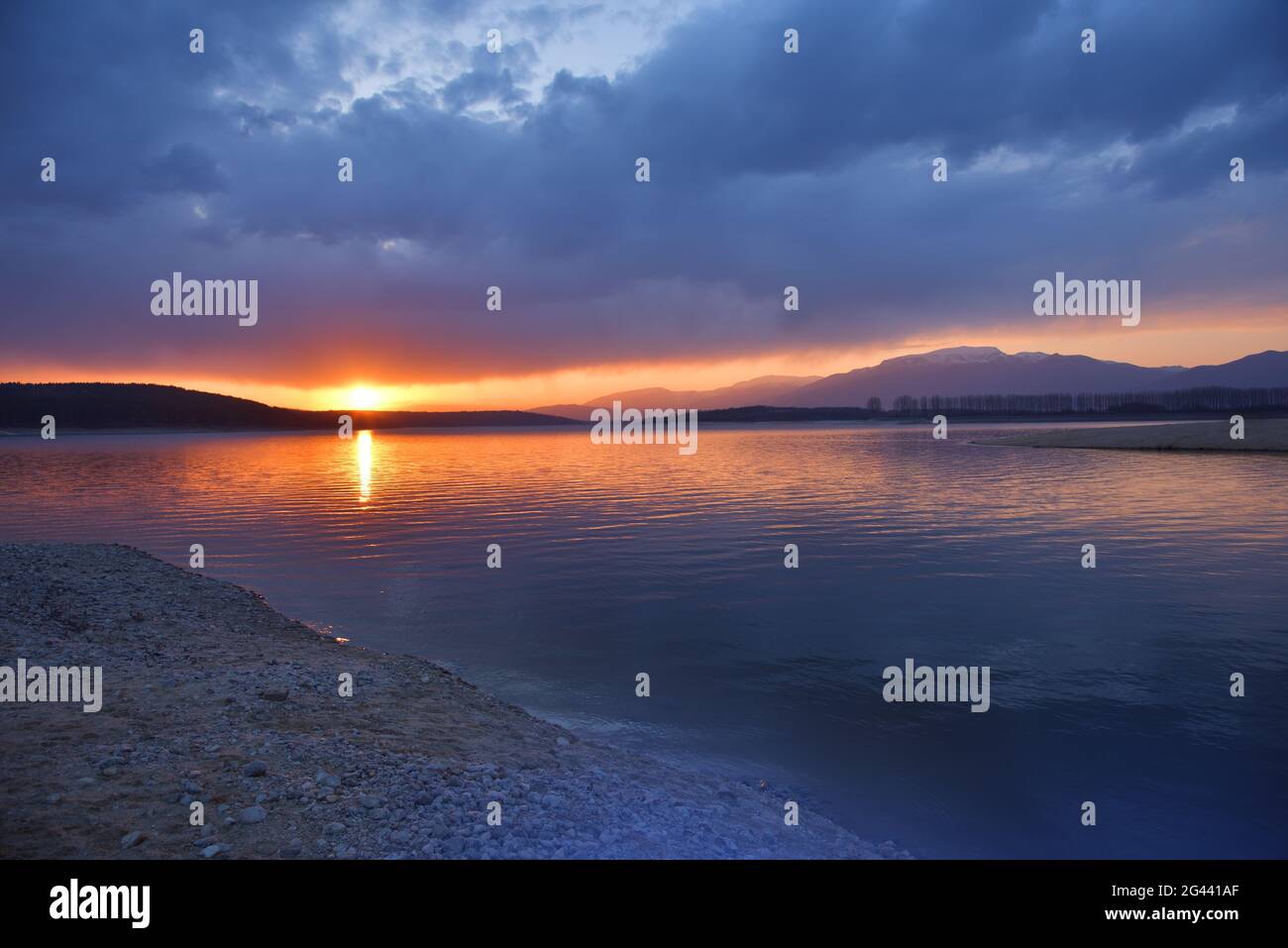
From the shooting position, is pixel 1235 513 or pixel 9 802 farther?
pixel 1235 513

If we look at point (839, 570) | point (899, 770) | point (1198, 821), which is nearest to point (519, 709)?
point (899, 770)

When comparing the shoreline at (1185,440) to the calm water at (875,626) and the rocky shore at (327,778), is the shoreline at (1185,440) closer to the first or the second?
the calm water at (875,626)

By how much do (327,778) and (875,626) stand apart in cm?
1281

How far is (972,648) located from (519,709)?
9593 mm

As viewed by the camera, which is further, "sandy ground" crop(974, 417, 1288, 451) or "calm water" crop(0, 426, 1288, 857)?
"sandy ground" crop(974, 417, 1288, 451)

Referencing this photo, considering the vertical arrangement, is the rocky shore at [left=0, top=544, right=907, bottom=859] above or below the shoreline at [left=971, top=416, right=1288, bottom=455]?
below

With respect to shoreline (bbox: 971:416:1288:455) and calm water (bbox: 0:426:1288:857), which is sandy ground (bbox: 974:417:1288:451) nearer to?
shoreline (bbox: 971:416:1288:455)

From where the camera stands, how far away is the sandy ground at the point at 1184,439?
7369cm

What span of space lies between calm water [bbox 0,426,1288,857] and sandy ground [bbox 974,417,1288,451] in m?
42.1

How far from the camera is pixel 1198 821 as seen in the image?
878 centimetres

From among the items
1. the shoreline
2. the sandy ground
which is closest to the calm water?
the shoreline

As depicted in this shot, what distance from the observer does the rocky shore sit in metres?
6.58
